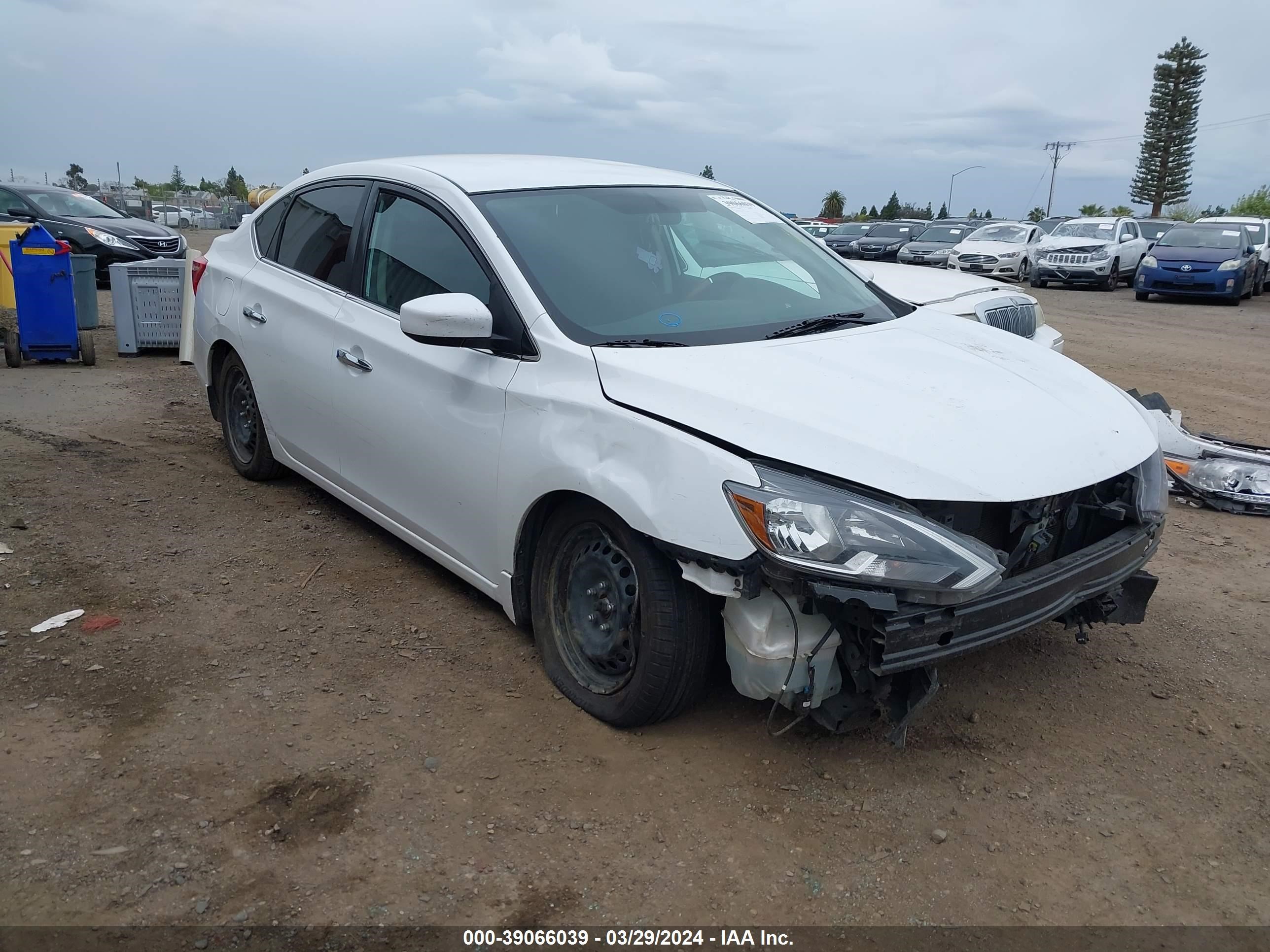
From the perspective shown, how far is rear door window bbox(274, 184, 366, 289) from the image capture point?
434cm

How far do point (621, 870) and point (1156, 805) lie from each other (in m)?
1.58

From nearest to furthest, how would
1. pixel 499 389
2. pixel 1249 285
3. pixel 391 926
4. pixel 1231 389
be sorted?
1. pixel 391 926
2. pixel 499 389
3. pixel 1231 389
4. pixel 1249 285

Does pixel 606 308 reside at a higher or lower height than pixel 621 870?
higher

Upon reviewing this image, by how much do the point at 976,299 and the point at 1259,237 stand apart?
19.7 metres

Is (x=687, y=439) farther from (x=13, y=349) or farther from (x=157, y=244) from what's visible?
(x=157, y=244)

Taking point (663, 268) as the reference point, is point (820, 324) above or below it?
below

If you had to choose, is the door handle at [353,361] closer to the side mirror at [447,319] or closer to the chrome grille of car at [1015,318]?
the side mirror at [447,319]

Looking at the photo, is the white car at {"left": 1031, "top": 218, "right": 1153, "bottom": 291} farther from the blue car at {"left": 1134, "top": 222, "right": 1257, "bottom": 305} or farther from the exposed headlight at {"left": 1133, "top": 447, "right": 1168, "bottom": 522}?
the exposed headlight at {"left": 1133, "top": 447, "right": 1168, "bottom": 522}

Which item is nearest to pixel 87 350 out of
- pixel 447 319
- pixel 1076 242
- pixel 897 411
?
pixel 447 319

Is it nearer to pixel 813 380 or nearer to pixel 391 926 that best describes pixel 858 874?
pixel 391 926

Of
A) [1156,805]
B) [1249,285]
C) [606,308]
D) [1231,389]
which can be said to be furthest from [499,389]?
[1249,285]

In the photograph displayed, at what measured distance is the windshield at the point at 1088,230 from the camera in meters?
23.0

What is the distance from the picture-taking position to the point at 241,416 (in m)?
5.38

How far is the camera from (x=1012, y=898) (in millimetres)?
2545
